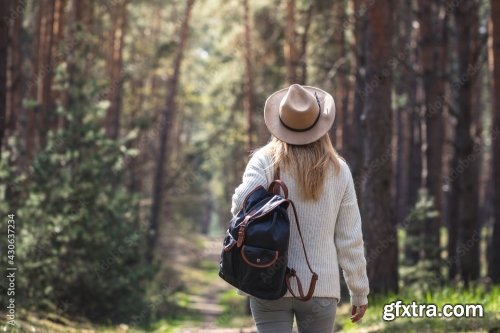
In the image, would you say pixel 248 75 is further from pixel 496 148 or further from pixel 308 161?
pixel 308 161

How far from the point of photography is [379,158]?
12.3 meters

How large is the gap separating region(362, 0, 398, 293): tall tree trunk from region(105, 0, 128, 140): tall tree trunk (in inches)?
611

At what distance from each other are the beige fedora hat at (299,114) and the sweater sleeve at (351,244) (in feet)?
1.09

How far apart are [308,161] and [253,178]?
1.08 ft

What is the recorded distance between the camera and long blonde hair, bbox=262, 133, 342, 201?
4.39 meters

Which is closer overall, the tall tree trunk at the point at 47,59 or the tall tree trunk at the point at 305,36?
the tall tree trunk at the point at 47,59

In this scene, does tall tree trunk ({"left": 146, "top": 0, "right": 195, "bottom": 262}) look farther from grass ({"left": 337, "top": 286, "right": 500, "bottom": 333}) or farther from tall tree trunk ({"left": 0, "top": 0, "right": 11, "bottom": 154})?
tall tree trunk ({"left": 0, "top": 0, "right": 11, "bottom": 154})

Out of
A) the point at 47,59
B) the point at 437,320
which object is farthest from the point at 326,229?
the point at 47,59

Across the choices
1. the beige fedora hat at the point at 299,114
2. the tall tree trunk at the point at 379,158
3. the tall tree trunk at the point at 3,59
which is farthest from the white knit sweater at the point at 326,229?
the tall tree trunk at the point at 379,158

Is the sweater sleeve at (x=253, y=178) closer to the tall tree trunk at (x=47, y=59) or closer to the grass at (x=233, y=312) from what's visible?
the grass at (x=233, y=312)

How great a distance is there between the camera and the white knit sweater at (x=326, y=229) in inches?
172

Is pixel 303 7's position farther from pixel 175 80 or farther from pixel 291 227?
pixel 291 227

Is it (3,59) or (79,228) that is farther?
(79,228)

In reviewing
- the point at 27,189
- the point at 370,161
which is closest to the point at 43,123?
the point at 27,189
